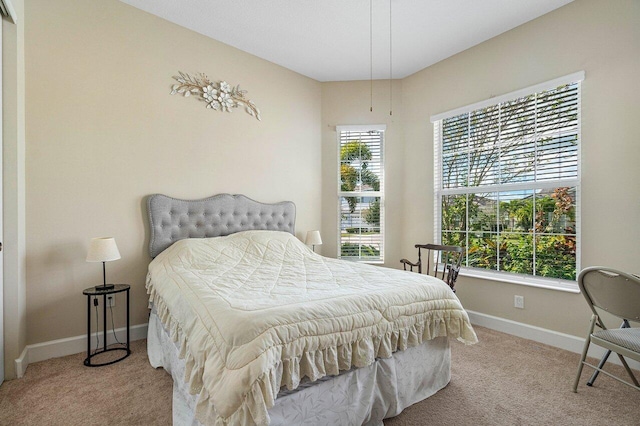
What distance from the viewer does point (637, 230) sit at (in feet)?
7.97

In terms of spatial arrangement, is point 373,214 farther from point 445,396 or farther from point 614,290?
point 614,290

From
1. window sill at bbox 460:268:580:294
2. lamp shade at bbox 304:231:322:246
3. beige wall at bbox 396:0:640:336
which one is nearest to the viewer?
beige wall at bbox 396:0:640:336

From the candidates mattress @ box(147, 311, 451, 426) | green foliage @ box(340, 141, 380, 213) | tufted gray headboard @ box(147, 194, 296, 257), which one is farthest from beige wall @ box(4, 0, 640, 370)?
mattress @ box(147, 311, 451, 426)

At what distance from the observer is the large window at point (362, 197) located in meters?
4.31

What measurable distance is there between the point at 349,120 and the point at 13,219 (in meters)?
3.47

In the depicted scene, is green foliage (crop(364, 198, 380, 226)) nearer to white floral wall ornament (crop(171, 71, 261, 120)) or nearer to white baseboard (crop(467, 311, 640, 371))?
white baseboard (crop(467, 311, 640, 371))

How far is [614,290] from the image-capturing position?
1854mm

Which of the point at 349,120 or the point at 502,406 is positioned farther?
the point at 349,120

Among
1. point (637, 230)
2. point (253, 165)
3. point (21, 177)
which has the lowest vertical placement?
point (637, 230)

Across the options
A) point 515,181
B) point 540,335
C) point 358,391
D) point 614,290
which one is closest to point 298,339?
point 358,391

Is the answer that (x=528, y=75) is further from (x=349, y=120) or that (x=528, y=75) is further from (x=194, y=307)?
(x=194, y=307)

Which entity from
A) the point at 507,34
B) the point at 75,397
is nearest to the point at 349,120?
the point at 507,34

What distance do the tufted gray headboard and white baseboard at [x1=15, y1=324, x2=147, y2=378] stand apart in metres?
0.72

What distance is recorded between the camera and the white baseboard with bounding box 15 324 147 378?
2373 millimetres
